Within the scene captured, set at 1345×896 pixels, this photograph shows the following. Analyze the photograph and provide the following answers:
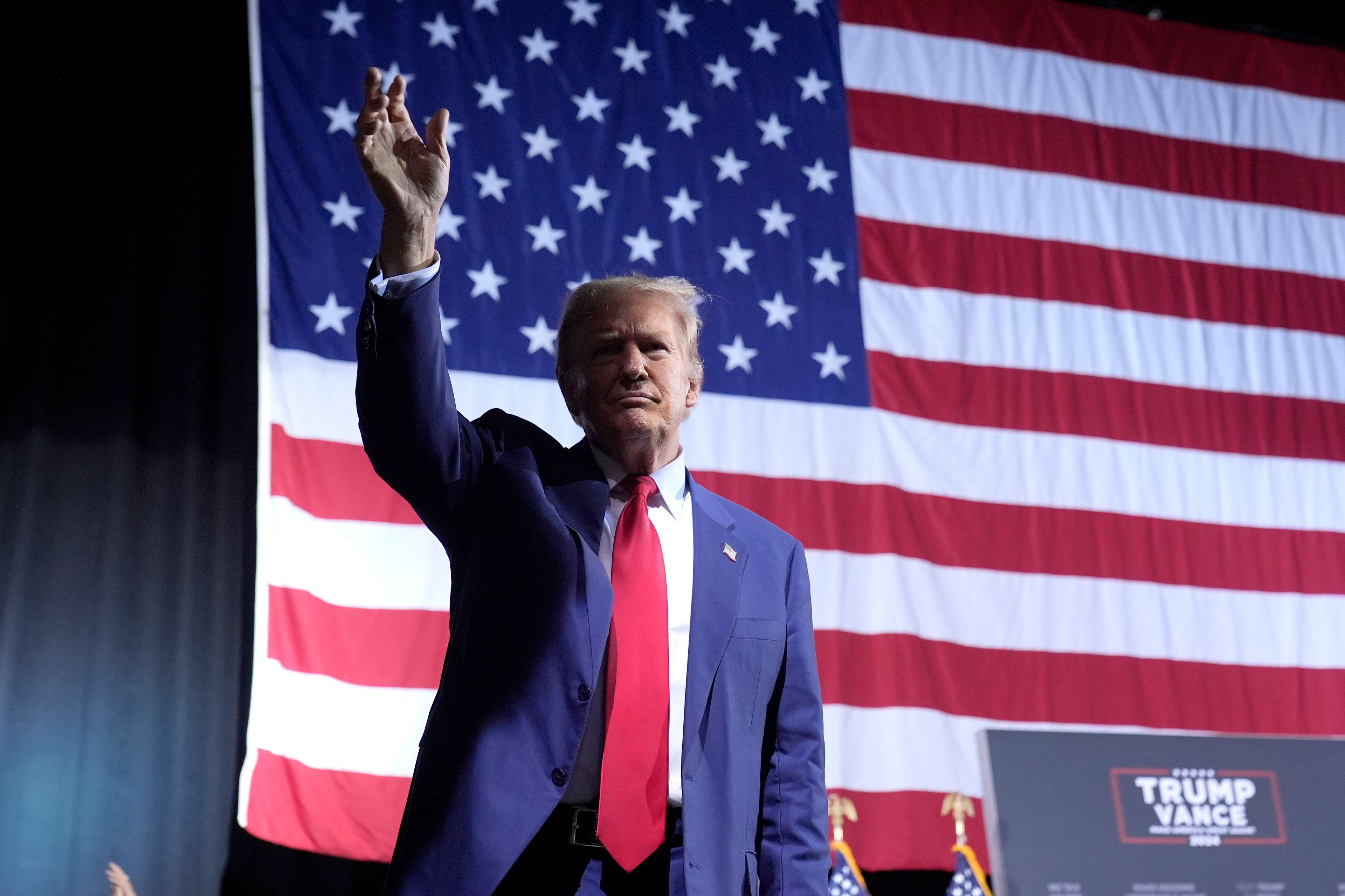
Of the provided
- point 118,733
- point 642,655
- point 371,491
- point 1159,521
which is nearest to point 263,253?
point 371,491

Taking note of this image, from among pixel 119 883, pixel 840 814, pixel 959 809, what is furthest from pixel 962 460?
pixel 119 883

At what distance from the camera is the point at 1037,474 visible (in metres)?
3.80

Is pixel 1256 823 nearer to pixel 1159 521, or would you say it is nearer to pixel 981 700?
pixel 981 700

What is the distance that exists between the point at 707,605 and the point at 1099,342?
9.87 ft

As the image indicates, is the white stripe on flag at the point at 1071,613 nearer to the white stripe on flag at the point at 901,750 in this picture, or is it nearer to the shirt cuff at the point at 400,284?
the white stripe on flag at the point at 901,750

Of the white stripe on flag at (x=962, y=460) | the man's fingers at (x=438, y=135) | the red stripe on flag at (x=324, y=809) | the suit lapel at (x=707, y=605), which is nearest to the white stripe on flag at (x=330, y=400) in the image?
the white stripe on flag at (x=962, y=460)

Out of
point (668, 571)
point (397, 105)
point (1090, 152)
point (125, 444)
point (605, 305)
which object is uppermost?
point (1090, 152)

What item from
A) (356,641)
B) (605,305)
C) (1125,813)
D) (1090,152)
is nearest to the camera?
(605,305)

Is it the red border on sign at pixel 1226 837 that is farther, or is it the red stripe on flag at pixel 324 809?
the red stripe on flag at pixel 324 809

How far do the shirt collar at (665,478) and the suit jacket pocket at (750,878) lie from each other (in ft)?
1.40

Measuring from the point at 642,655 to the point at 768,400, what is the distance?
2.33 m

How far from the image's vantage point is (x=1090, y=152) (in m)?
4.27

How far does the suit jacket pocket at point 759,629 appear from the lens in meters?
1.46

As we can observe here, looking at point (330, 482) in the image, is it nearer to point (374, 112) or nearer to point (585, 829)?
point (374, 112)
